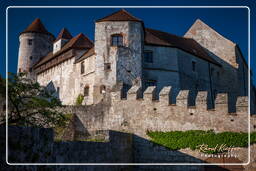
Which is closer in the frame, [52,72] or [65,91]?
[65,91]

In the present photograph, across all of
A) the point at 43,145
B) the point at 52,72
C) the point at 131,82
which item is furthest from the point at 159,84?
the point at 43,145

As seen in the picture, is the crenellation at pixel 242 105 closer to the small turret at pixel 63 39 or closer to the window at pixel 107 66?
the window at pixel 107 66

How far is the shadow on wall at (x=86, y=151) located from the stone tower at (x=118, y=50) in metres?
7.35

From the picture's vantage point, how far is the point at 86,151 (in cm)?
1338

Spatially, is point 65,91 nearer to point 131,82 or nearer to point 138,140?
point 131,82

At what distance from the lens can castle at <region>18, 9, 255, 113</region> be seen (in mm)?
28531

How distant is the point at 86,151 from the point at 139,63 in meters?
16.4

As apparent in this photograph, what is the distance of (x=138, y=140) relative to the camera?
22.2 m

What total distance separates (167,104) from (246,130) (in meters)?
5.33

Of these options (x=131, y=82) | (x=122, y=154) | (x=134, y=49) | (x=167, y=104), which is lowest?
(x=122, y=154)

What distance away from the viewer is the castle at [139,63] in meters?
28.5

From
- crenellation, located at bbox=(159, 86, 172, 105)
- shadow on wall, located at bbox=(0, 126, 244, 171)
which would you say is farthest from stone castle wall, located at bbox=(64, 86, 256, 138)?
shadow on wall, located at bbox=(0, 126, 244, 171)

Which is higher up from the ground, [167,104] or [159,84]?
[159,84]

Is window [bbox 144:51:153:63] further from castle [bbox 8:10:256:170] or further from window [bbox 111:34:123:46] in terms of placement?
window [bbox 111:34:123:46]
